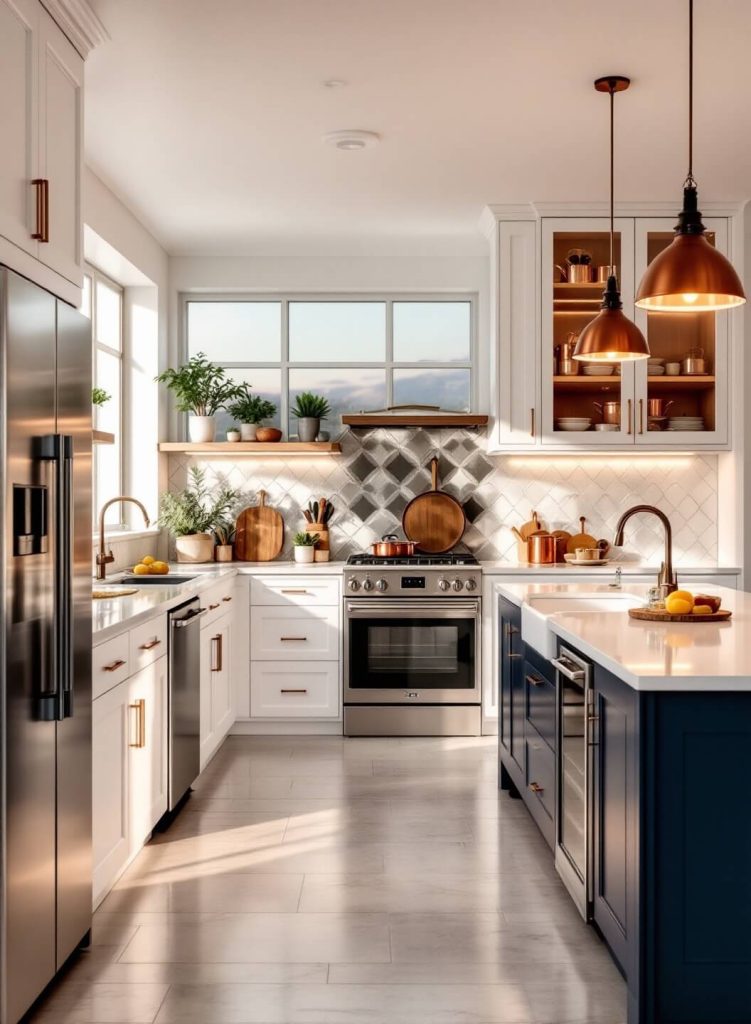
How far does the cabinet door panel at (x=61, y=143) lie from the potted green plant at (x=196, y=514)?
9.78ft

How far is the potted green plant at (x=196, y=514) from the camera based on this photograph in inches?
236

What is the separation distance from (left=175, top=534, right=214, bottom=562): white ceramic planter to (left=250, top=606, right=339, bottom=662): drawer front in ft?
1.73

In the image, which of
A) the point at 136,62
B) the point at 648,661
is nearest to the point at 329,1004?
the point at 648,661

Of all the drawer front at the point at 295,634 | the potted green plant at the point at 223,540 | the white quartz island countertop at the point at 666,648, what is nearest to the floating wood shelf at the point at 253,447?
the potted green plant at the point at 223,540

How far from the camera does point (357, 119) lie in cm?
411

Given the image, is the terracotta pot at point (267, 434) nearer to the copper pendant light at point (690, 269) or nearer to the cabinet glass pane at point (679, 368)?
the cabinet glass pane at point (679, 368)

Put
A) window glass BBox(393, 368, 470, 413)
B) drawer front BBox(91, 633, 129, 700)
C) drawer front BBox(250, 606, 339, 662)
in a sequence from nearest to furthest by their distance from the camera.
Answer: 1. drawer front BBox(91, 633, 129, 700)
2. drawer front BBox(250, 606, 339, 662)
3. window glass BBox(393, 368, 470, 413)

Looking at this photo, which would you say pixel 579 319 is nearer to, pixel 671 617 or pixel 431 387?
pixel 431 387

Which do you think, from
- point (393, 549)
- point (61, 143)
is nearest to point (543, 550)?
point (393, 549)

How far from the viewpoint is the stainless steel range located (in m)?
5.61

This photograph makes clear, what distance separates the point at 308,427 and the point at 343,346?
67cm

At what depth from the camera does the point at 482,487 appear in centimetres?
620

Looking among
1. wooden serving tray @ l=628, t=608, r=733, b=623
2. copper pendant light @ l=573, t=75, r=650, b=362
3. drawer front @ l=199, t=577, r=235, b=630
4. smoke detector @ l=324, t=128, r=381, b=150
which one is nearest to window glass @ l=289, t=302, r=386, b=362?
drawer front @ l=199, t=577, r=235, b=630

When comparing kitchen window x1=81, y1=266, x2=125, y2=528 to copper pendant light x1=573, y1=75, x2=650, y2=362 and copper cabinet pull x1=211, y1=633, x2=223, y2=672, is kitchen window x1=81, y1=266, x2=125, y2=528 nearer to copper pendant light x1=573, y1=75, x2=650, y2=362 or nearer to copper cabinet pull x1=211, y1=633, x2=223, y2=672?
copper cabinet pull x1=211, y1=633, x2=223, y2=672
